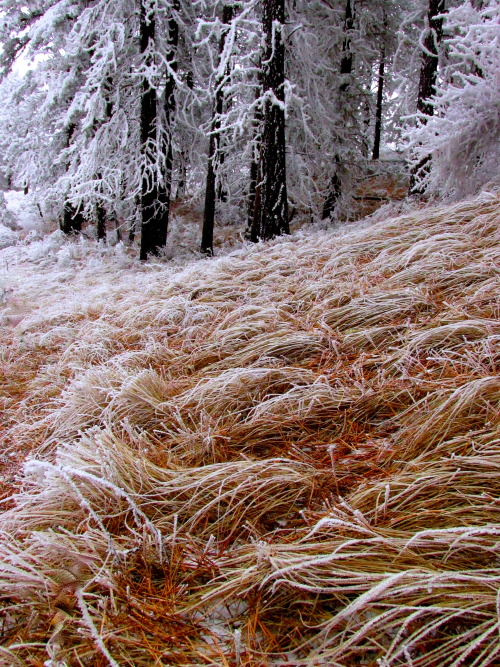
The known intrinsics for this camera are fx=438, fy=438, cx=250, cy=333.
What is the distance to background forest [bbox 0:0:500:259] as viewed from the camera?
22.6 ft

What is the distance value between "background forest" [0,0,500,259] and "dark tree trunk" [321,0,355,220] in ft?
0.13

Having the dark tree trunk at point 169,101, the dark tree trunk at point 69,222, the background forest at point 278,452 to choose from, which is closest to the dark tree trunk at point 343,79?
the dark tree trunk at point 169,101

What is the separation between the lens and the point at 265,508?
1.76 m

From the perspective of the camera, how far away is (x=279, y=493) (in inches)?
71.2

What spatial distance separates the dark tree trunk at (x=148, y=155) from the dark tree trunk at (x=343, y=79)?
5072mm

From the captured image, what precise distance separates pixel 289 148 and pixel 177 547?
33.0 ft

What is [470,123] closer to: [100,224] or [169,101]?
[169,101]

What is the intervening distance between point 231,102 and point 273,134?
3812 mm

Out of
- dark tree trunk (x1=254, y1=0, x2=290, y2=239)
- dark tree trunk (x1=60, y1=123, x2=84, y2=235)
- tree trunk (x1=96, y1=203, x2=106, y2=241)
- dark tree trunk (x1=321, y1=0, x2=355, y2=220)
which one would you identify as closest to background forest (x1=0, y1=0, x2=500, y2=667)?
dark tree trunk (x1=254, y1=0, x2=290, y2=239)

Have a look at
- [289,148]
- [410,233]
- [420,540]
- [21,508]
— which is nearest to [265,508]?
[420,540]

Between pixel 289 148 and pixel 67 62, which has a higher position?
pixel 67 62

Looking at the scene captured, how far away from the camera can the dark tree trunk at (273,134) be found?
7.35 meters

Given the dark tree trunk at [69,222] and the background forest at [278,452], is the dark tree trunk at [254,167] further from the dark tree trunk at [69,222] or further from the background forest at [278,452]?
the dark tree trunk at [69,222]

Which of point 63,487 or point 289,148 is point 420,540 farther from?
point 289,148
